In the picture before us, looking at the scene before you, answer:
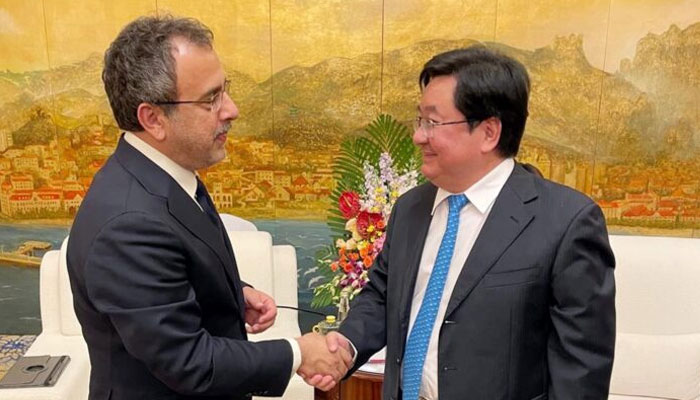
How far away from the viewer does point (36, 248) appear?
3742 millimetres

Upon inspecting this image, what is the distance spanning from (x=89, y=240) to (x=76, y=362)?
1653 millimetres

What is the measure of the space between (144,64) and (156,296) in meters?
0.51

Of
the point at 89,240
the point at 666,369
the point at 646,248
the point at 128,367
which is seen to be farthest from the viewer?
the point at 646,248

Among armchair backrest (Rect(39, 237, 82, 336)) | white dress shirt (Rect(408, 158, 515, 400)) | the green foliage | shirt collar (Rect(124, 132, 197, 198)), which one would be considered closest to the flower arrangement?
the green foliage

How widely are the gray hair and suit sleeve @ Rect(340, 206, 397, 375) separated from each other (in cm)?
75

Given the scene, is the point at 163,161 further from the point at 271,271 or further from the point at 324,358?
the point at 271,271

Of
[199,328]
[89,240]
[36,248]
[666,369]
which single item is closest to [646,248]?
[666,369]

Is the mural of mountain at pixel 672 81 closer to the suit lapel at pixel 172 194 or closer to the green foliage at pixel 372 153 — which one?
the green foliage at pixel 372 153

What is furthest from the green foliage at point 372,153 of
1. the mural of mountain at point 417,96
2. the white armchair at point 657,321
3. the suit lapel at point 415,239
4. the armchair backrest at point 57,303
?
the armchair backrest at point 57,303

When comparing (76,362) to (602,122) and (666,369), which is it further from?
(602,122)

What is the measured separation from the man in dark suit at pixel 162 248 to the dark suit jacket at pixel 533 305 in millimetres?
434

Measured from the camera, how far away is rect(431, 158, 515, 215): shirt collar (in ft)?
4.70

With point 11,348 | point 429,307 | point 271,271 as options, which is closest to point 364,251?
point 429,307

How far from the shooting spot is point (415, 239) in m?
1.55
